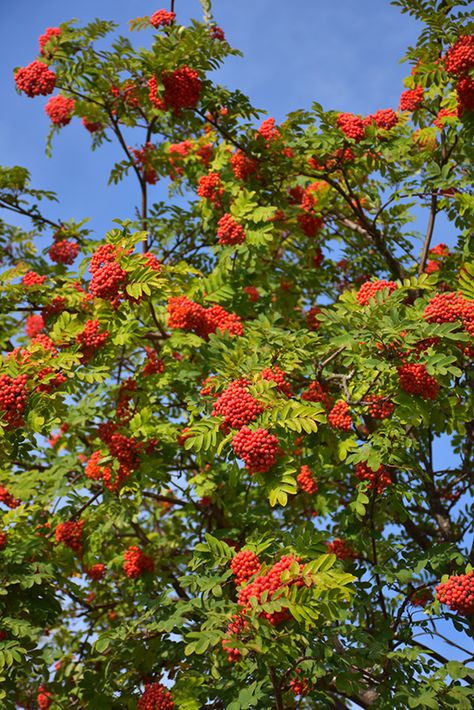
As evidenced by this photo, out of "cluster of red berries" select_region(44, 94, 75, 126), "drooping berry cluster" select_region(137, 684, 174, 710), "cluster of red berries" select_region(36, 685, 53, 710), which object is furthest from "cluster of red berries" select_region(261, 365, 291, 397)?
"cluster of red berries" select_region(44, 94, 75, 126)

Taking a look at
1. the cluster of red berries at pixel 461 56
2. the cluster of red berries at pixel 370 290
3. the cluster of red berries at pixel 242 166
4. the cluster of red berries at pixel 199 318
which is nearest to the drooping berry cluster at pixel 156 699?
the cluster of red berries at pixel 199 318

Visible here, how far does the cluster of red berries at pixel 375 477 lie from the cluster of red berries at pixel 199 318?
4.87 ft

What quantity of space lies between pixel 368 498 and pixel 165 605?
177 centimetres

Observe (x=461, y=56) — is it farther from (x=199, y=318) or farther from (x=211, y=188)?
(x=199, y=318)

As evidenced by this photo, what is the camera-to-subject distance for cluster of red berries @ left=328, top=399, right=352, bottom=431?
488cm

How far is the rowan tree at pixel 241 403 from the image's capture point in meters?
4.33

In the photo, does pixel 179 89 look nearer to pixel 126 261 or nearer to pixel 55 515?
pixel 126 261

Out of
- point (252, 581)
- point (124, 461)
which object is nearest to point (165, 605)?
point (124, 461)

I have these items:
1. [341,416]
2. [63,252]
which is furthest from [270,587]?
[63,252]

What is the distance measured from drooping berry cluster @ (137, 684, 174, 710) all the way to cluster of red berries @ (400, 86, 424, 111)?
644cm

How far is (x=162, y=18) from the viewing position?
24.7ft

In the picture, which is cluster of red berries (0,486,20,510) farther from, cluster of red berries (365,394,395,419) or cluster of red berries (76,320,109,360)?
cluster of red berries (365,394,395,419)

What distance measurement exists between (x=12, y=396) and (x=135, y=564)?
2.63 metres

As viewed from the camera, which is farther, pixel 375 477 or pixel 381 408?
pixel 375 477
